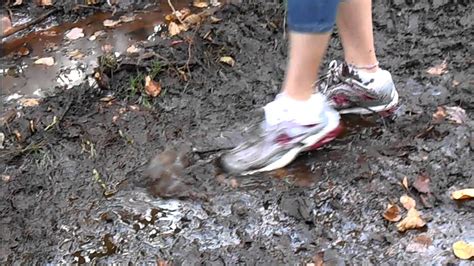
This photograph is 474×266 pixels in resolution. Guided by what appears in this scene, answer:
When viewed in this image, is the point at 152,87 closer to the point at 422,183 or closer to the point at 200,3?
the point at 200,3

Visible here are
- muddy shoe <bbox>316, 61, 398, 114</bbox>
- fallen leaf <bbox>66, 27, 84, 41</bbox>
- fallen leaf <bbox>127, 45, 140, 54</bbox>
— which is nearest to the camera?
muddy shoe <bbox>316, 61, 398, 114</bbox>

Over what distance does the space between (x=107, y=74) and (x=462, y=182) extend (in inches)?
62.6

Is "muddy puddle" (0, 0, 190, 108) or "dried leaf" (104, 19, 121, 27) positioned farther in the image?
"dried leaf" (104, 19, 121, 27)

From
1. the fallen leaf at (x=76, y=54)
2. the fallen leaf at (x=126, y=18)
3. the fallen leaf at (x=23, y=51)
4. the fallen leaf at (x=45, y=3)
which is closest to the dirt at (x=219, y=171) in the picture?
the fallen leaf at (x=76, y=54)

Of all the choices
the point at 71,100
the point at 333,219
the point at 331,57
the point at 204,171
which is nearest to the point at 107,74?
the point at 71,100

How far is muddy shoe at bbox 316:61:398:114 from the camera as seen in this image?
2.68 m

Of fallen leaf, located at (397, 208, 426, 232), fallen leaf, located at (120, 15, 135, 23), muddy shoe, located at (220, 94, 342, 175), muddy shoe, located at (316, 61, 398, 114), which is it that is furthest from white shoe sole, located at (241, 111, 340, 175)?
fallen leaf, located at (120, 15, 135, 23)

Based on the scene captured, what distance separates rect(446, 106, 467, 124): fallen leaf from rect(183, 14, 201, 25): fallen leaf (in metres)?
1.31

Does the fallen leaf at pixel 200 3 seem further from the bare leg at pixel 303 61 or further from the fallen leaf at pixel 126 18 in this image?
the bare leg at pixel 303 61

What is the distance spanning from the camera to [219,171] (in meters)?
2.65

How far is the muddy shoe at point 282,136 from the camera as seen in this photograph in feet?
8.13

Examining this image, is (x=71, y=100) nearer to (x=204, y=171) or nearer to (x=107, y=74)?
(x=107, y=74)

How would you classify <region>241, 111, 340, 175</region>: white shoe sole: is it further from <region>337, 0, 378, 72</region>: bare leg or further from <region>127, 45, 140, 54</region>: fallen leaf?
<region>127, 45, 140, 54</region>: fallen leaf

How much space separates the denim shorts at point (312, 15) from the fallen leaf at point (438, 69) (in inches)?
37.9
